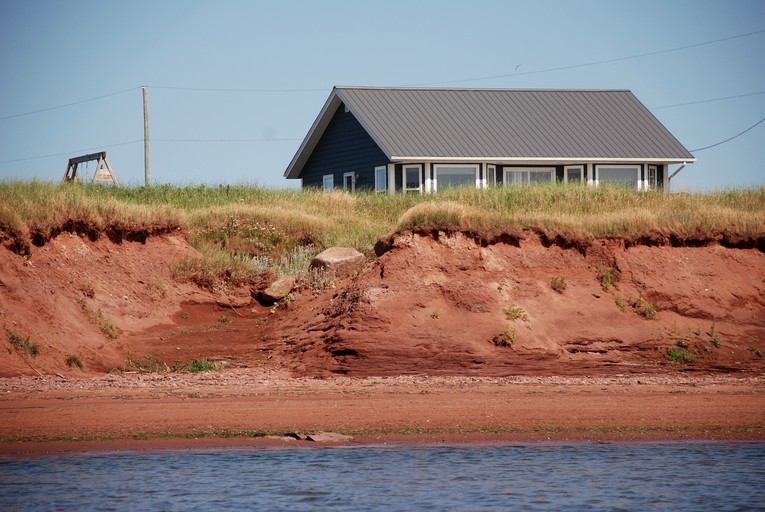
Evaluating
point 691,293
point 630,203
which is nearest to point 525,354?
point 691,293

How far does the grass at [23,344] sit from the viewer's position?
1872 centimetres

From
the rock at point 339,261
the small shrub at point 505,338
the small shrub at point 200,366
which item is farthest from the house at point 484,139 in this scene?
the small shrub at point 200,366

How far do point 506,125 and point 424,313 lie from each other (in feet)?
71.5

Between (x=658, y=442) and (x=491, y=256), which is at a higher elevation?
(x=491, y=256)

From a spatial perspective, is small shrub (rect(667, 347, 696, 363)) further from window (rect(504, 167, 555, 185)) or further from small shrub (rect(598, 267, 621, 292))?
window (rect(504, 167, 555, 185))

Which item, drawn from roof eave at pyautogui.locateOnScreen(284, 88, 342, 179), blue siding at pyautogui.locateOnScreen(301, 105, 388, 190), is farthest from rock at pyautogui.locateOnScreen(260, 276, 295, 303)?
roof eave at pyautogui.locateOnScreen(284, 88, 342, 179)

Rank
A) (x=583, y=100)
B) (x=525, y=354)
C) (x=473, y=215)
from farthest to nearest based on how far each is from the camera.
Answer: (x=583, y=100) < (x=473, y=215) < (x=525, y=354)

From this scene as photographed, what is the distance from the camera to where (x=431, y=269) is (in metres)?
21.6

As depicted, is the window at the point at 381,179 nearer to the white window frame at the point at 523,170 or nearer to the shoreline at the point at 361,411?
the white window frame at the point at 523,170

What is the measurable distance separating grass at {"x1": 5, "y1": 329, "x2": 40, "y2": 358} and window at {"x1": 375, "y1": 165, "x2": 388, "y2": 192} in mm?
21525

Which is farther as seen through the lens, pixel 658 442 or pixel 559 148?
pixel 559 148

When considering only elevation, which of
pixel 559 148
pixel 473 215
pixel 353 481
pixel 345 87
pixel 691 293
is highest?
pixel 345 87

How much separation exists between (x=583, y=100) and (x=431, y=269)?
80.9ft

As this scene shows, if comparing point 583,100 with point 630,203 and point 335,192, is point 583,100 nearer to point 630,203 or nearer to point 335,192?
point 335,192
